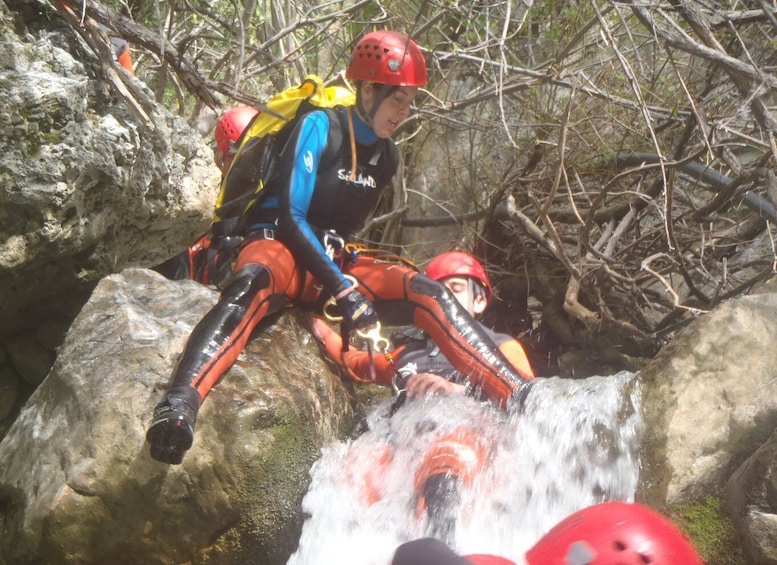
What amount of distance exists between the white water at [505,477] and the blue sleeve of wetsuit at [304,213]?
776mm

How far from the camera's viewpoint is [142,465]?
266cm

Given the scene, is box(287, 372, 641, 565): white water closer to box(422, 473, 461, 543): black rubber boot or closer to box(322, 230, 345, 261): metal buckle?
box(422, 473, 461, 543): black rubber boot

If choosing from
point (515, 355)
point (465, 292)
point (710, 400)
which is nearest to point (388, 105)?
point (465, 292)

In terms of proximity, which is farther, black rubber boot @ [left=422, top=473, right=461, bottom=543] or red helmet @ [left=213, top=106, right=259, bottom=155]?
red helmet @ [left=213, top=106, right=259, bottom=155]

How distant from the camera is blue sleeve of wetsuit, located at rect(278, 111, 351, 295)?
327 cm

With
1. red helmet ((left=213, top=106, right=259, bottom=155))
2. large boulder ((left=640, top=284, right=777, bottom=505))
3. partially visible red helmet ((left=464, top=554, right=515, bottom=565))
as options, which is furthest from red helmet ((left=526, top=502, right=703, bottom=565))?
red helmet ((left=213, top=106, right=259, bottom=155))

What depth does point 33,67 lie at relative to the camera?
2.79 meters

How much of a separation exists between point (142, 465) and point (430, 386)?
1389mm

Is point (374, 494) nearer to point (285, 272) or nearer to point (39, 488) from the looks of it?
point (285, 272)

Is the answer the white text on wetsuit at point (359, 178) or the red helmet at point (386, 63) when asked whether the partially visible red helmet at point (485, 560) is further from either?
the red helmet at point (386, 63)

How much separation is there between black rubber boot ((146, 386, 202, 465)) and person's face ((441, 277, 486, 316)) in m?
2.05

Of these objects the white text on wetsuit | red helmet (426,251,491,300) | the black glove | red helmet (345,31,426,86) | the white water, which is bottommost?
the white water

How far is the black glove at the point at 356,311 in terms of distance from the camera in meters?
3.22

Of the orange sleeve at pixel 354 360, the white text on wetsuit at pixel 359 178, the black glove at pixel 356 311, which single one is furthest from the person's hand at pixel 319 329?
the white text on wetsuit at pixel 359 178
